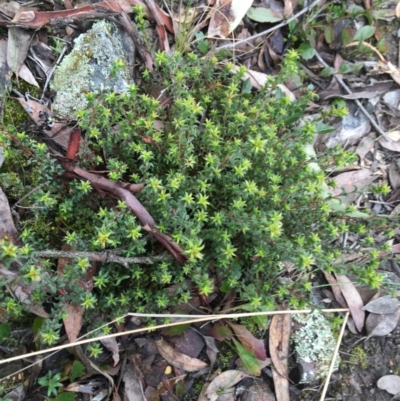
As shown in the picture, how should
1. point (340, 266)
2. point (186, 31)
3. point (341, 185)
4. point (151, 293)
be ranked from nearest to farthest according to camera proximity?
point (340, 266) → point (151, 293) → point (186, 31) → point (341, 185)

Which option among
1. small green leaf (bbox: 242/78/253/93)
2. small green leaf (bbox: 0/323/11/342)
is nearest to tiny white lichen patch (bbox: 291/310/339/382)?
small green leaf (bbox: 242/78/253/93)

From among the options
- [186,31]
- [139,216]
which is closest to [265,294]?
[139,216]

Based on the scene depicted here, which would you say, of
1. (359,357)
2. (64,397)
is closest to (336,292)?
(359,357)

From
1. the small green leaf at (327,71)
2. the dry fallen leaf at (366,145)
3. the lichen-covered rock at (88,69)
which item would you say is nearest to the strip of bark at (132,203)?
the lichen-covered rock at (88,69)

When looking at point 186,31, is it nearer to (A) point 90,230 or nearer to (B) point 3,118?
(B) point 3,118

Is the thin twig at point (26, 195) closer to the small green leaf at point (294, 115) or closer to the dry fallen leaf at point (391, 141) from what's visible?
the small green leaf at point (294, 115)

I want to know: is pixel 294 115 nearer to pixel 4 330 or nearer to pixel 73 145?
pixel 73 145
